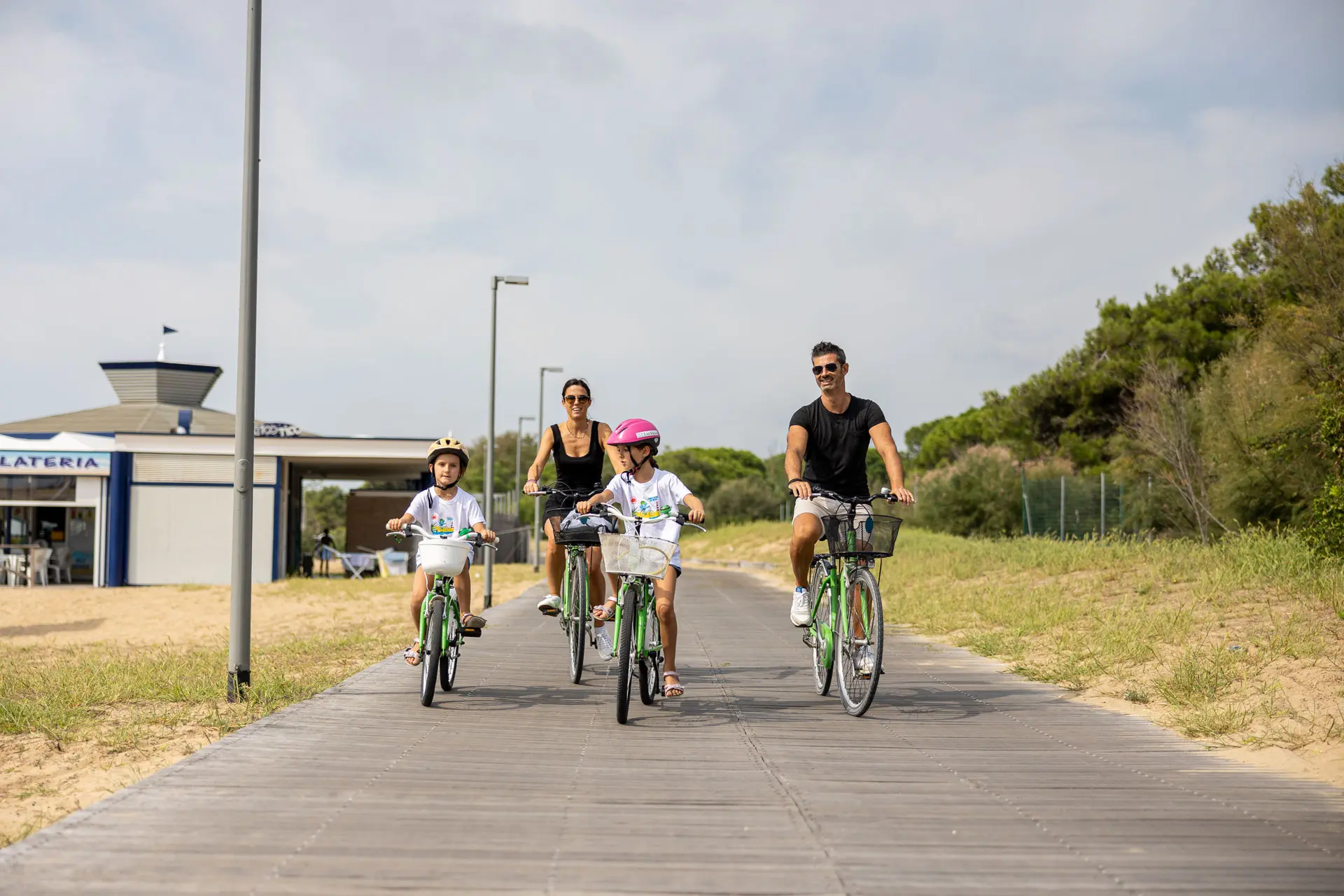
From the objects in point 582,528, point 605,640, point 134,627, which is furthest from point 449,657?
point 134,627

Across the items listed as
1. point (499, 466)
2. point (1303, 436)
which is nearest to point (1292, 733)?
point (1303, 436)

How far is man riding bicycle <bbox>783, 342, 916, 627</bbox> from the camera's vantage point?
7848mm

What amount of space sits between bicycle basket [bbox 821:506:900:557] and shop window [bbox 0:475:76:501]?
1153 inches

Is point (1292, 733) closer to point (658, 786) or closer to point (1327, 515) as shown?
point (658, 786)

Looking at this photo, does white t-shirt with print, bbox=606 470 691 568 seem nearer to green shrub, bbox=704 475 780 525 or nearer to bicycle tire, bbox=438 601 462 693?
bicycle tire, bbox=438 601 462 693

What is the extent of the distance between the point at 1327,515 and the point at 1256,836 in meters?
8.21

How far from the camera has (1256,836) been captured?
15.2 ft

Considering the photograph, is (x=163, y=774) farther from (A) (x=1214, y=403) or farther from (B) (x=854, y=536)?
(A) (x=1214, y=403)

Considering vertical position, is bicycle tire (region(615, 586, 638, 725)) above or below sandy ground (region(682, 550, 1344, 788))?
above

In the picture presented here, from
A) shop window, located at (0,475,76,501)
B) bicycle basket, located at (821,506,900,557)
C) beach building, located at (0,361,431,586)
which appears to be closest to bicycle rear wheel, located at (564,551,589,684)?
bicycle basket, located at (821,506,900,557)

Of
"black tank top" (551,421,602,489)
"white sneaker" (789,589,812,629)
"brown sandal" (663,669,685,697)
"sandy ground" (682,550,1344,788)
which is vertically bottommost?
"sandy ground" (682,550,1344,788)

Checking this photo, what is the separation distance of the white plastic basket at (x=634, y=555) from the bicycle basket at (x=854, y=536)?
99 cm

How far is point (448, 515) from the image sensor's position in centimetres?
801

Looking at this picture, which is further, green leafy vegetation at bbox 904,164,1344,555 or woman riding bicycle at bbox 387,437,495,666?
green leafy vegetation at bbox 904,164,1344,555
